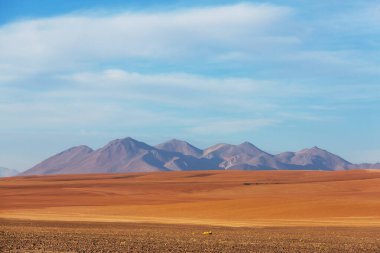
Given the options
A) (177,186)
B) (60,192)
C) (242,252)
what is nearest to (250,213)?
(242,252)

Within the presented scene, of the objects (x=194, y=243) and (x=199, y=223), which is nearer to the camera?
(x=194, y=243)

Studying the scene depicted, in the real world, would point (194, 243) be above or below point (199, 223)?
above

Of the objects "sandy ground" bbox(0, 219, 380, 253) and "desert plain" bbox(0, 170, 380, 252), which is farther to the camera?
"desert plain" bbox(0, 170, 380, 252)

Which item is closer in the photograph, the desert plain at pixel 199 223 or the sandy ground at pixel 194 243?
the sandy ground at pixel 194 243

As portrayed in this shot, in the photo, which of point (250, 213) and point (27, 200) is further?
point (27, 200)

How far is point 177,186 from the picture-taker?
108m

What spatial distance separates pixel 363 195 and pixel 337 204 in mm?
20145

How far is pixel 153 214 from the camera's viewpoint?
2213 inches

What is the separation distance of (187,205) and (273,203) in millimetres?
7839

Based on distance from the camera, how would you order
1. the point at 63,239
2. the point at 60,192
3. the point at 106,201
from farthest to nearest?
the point at 60,192 < the point at 106,201 < the point at 63,239

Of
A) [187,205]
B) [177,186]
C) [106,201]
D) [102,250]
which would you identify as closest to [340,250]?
[102,250]

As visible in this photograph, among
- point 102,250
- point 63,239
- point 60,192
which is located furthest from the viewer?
point 60,192

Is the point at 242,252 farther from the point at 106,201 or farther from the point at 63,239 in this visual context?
the point at 106,201

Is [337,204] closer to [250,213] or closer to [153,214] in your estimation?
[250,213]
